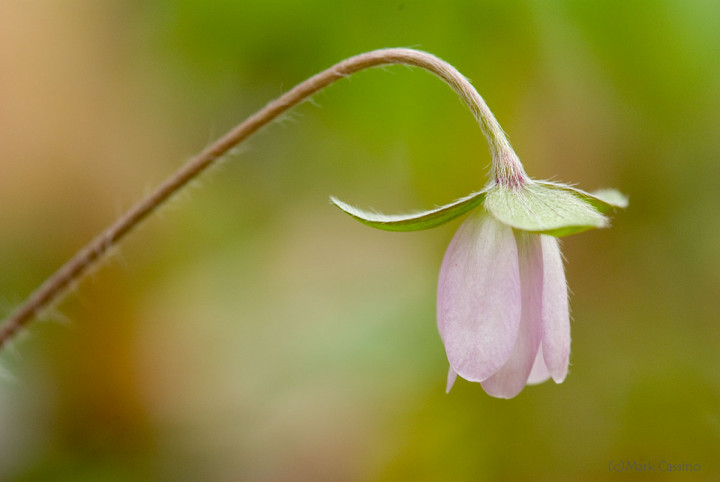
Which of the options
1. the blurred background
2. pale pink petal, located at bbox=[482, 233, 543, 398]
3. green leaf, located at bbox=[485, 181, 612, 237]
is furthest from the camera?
the blurred background

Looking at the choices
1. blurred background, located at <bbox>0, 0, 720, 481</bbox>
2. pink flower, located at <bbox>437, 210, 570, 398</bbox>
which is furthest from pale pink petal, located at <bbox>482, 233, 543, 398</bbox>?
blurred background, located at <bbox>0, 0, 720, 481</bbox>

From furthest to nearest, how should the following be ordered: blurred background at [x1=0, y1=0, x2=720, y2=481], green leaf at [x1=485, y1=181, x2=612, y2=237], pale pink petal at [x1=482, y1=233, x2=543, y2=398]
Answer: blurred background at [x1=0, y1=0, x2=720, y2=481], pale pink petal at [x1=482, y1=233, x2=543, y2=398], green leaf at [x1=485, y1=181, x2=612, y2=237]

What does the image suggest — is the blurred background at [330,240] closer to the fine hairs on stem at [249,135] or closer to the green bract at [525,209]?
the fine hairs on stem at [249,135]

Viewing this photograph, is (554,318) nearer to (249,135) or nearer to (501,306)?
(501,306)

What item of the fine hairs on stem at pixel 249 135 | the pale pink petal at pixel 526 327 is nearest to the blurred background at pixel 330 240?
the fine hairs on stem at pixel 249 135

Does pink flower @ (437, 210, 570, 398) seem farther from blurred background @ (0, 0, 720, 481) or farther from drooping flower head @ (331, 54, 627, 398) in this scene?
blurred background @ (0, 0, 720, 481)

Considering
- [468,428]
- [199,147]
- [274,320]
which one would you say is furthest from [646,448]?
[199,147]
